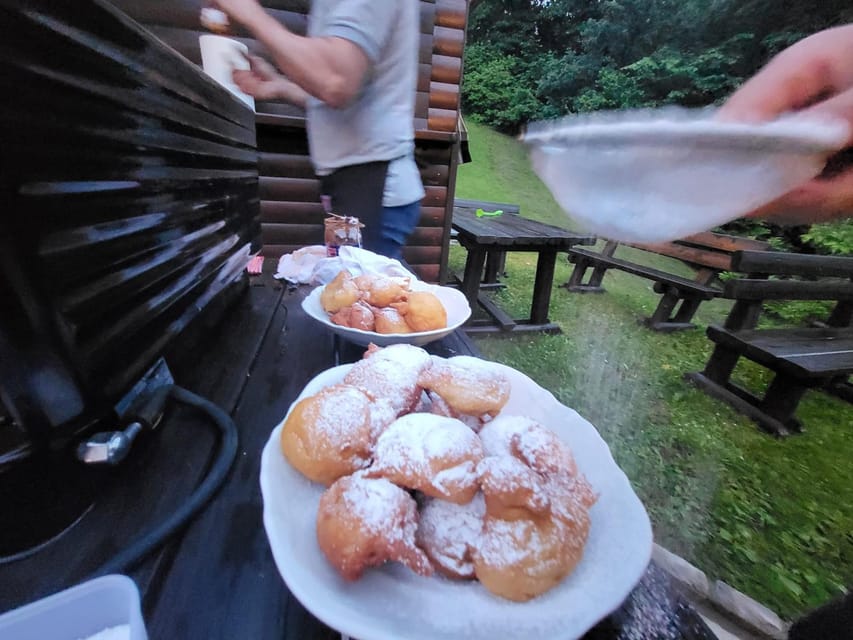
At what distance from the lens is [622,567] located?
0.85ft

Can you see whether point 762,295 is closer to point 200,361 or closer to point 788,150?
point 788,150

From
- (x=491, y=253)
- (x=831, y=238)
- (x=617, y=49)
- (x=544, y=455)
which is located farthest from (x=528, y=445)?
(x=491, y=253)

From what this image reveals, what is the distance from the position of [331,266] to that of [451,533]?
69 centimetres

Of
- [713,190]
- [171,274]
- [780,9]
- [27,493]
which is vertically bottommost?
[27,493]

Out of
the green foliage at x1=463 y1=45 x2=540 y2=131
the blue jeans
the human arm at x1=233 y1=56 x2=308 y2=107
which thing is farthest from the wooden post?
the human arm at x1=233 y1=56 x2=308 y2=107

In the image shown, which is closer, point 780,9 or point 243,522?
point 243,522

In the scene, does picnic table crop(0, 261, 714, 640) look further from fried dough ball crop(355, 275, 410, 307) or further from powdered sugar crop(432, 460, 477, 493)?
fried dough ball crop(355, 275, 410, 307)

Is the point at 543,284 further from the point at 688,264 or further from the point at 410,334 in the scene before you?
the point at 410,334

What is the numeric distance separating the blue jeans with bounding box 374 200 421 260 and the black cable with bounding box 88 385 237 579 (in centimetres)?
78

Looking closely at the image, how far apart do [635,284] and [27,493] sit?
355 centimetres

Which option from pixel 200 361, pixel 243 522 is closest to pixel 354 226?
pixel 200 361

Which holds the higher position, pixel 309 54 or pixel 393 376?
pixel 309 54

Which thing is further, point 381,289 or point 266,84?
point 266,84

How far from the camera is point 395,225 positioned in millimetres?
1128
